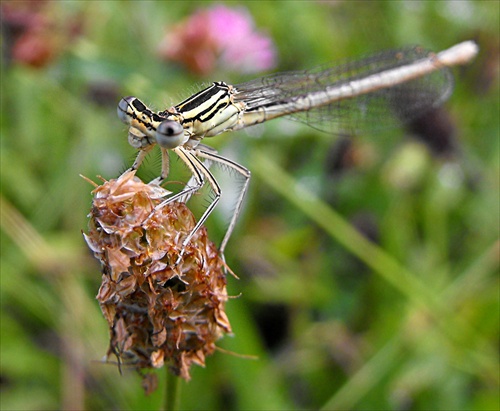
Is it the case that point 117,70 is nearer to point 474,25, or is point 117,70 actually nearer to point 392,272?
point 392,272

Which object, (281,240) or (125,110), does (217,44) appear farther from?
(125,110)

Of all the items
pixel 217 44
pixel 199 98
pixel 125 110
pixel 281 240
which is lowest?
pixel 125 110

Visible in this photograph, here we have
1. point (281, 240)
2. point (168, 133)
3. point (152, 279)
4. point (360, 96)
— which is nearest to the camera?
point (152, 279)

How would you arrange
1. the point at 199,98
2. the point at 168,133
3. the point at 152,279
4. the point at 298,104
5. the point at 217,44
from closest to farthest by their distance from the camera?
the point at 152,279
the point at 168,133
the point at 199,98
the point at 298,104
the point at 217,44

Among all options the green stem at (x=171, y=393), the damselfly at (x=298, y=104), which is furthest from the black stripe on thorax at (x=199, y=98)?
the green stem at (x=171, y=393)

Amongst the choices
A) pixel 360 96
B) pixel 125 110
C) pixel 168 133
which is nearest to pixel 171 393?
pixel 168 133

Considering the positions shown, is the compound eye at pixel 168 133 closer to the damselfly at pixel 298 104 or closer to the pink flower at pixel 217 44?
the damselfly at pixel 298 104

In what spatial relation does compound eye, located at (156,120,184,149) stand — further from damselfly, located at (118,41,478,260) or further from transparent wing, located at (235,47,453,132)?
transparent wing, located at (235,47,453,132)

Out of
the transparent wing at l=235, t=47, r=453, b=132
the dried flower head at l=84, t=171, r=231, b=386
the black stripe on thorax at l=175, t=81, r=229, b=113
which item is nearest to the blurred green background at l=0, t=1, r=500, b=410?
the black stripe on thorax at l=175, t=81, r=229, b=113
